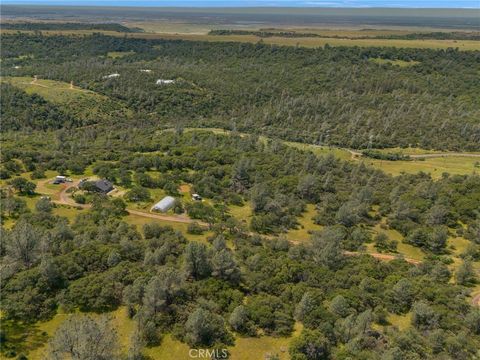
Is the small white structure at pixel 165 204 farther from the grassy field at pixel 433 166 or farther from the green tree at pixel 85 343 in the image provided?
the grassy field at pixel 433 166

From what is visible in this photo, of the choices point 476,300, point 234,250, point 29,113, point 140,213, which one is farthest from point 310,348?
point 29,113

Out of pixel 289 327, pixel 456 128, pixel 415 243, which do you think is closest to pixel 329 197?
pixel 415 243

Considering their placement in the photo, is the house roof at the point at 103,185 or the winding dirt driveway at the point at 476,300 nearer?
the winding dirt driveway at the point at 476,300

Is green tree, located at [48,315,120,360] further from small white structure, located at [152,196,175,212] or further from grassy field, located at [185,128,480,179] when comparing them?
grassy field, located at [185,128,480,179]

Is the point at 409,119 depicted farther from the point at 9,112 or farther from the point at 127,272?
the point at 9,112

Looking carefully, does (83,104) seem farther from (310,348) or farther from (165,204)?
(310,348)

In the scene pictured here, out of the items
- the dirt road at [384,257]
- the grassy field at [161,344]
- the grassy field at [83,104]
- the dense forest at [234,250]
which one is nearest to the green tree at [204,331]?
the dense forest at [234,250]
